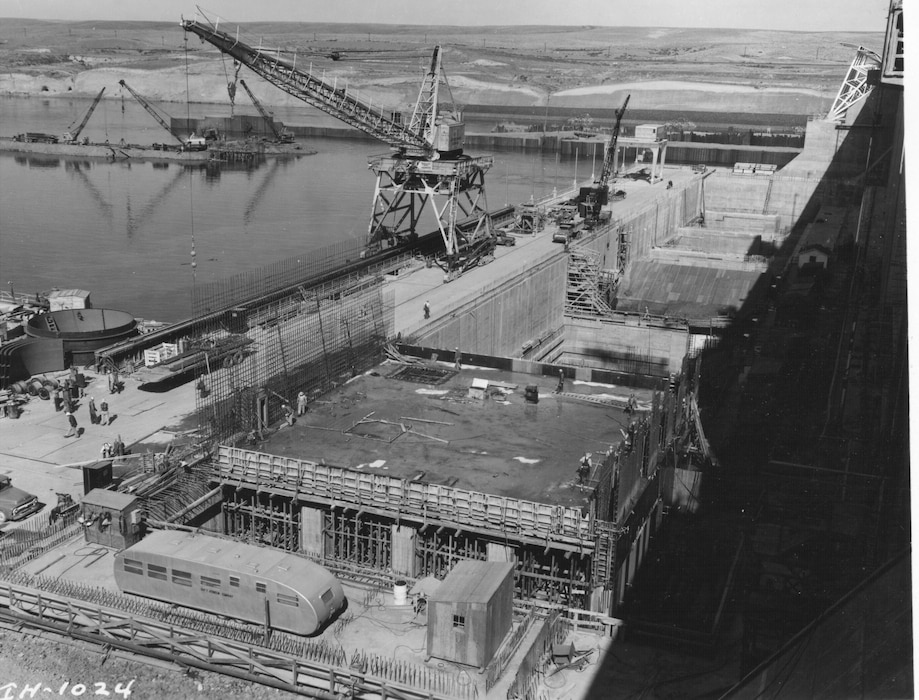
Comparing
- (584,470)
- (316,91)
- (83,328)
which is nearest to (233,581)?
(584,470)

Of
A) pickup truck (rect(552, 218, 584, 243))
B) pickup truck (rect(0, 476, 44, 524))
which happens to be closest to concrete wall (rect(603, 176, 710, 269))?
pickup truck (rect(552, 218, 584, 243))

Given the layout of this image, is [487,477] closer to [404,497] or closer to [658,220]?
[404,497]

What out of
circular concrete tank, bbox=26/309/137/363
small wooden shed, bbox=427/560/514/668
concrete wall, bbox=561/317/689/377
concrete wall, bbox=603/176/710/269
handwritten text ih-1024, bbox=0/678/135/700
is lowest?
concrete wall, bbox=561/317/689/377

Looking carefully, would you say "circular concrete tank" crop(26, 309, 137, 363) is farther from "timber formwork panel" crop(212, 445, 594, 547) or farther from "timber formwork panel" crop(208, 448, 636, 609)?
"timber formwork panel" crop(208, 448, 636, 609)

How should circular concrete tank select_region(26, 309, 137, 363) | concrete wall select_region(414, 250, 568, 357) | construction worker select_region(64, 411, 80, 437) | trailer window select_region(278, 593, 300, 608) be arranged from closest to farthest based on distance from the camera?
1. trailer window select_region(278, 593, 300, 608)
2. construction worker select_region(64, 411, 80, 437)
3. circular concrete tank select_region(26, 309, 137, 363)
4. concrete wall select_region(414, 250, 568, 357)

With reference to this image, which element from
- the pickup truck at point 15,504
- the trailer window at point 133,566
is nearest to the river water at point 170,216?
the pickup truck at point 15,504

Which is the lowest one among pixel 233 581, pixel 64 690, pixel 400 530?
pixel 64 690

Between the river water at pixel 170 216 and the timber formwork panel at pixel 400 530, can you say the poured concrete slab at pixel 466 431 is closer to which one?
the timber formwork panel at pixel 400 530

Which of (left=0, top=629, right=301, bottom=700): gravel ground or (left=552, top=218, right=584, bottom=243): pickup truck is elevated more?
(left=552, top=218, right=584, bottom=243): pickup truck
